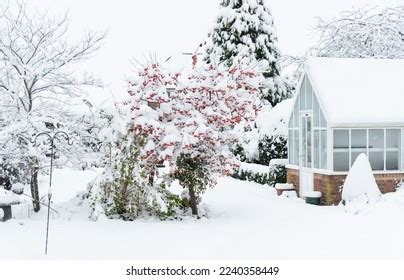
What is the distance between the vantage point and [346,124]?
55.3 ft

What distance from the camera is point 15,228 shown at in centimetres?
1313

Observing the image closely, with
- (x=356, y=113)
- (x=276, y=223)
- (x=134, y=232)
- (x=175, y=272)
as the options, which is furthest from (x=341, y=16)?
(x=175, y=272)

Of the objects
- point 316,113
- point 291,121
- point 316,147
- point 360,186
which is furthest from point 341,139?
point 291,121

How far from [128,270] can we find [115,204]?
20.5 feet

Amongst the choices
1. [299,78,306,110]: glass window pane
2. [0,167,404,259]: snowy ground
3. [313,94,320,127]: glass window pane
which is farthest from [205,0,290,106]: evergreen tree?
[0,167,404,259]: snowy ground

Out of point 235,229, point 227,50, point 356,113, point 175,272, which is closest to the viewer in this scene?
point 175,272

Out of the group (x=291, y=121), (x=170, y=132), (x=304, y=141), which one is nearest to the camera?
(x=170, y=132)

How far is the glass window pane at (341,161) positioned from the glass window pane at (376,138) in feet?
2.98

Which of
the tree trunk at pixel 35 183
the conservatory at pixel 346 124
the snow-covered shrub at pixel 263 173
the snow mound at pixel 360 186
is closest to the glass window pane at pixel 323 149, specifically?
the conservatory at pixel 346 124

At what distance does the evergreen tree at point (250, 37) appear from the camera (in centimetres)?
3197

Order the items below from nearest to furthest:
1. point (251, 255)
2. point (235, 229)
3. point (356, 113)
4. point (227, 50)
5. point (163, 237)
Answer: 1. point (251, 255)
2. point (163, 237)
3. point (235, 229)
4. point (356, 113)
5. point (227, 50)

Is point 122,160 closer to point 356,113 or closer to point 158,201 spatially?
point 158,201

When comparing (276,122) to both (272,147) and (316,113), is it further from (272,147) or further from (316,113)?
(316,113)

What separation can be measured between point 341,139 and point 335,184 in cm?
141
